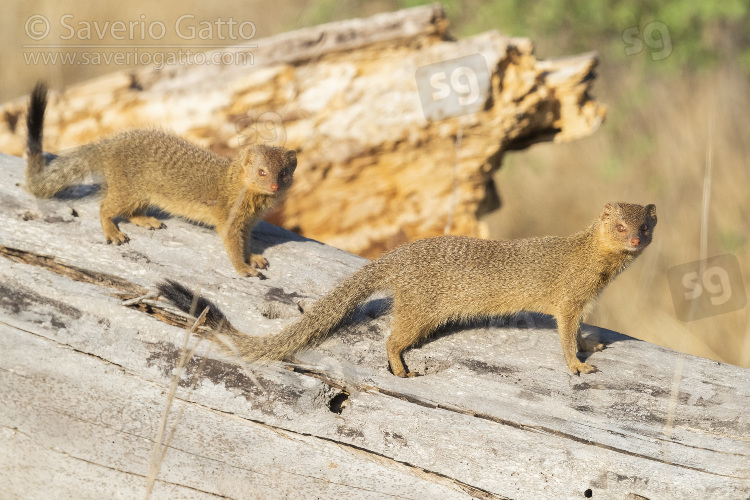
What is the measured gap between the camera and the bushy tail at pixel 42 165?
3926mm

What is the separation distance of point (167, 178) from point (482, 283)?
6.83ft

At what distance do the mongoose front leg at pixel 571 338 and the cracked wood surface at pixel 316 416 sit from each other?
6 cm

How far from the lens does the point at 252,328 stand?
338cm

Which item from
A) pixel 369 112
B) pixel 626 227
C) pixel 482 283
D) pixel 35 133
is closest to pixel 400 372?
pixel 482 283

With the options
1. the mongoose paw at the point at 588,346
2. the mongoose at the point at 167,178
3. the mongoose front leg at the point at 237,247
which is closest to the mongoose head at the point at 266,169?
the mongoose at the point at 167,178

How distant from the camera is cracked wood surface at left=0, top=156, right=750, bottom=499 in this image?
2859 millimetres

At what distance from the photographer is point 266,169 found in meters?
4.14

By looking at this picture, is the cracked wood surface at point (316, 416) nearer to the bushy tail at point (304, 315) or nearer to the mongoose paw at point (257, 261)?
the bushy tail at point (304, 315)

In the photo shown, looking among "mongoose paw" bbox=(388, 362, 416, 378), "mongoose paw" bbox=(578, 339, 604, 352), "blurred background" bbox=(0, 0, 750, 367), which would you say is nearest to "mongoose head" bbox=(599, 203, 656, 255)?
"mongoose paw" bbox=(578, 339, 604, 352)

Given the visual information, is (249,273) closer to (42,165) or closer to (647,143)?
(42,165)

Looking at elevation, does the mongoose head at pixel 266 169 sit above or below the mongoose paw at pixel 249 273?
above

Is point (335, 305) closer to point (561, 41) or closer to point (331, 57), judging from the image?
point (331, 57)

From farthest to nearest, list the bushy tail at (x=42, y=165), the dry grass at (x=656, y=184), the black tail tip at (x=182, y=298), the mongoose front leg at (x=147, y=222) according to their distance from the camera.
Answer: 1. the dry grass at (x=656, y=184)
2. the mongoose front leg at (x=147, y=222)
3. the bushy tail at (x=42, y=165)
4. the black tail tip at (x=182, y=298)

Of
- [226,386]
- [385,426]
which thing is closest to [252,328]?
[226,386]
